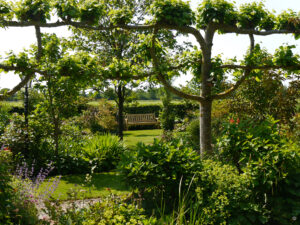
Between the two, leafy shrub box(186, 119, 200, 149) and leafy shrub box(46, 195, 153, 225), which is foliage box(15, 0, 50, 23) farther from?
leafy shrub box(186, 119, 200, 149)

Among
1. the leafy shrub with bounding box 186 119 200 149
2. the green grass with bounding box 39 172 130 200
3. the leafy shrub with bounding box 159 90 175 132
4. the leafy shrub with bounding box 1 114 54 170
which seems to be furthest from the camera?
the leafy shrub with bounding box 159 90 175 132

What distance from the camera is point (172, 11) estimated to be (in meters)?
6.18

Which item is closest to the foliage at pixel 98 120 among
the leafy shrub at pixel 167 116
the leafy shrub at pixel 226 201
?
the leafy shrub at pixel 167 116

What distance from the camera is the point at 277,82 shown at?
7.88 meters

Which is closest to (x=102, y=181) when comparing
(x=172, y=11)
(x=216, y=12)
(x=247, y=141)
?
(x=247, y=141)

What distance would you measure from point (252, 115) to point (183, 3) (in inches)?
146

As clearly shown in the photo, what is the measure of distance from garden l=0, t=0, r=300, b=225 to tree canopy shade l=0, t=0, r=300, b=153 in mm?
23

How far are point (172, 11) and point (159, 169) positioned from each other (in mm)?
3452

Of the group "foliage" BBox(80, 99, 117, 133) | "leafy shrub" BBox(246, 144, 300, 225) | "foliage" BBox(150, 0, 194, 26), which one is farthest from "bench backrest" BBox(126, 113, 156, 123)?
"leafy shrub" BBox(246, 144, 300, 225)

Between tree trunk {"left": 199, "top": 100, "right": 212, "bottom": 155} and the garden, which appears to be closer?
the garden

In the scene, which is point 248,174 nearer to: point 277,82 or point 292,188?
point 292,188

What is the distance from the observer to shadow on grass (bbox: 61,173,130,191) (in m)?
6.30

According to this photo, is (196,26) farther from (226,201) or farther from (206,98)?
(226,201)

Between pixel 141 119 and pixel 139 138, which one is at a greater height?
pixel 141 119
